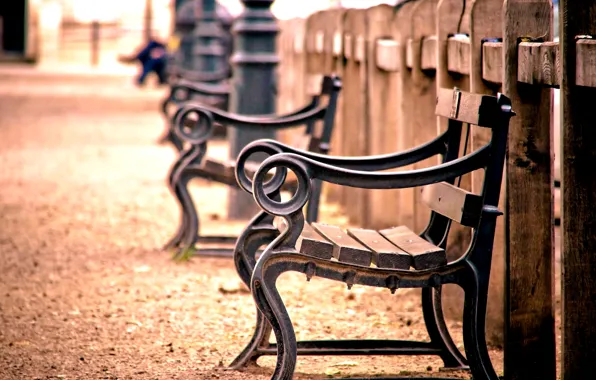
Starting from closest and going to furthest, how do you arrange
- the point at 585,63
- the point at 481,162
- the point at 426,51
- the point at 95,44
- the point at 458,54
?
the point at 585,63 → the point at 481,162 → the point at 458,54 → the point at 426,51 → the point at 95,44

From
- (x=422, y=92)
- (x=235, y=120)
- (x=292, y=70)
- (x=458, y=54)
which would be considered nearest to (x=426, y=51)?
(x=422, y=92)

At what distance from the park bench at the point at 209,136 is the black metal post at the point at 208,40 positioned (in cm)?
765

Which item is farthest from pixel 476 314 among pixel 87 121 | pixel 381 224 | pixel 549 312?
pixel 87 121

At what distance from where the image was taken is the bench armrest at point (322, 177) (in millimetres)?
3822

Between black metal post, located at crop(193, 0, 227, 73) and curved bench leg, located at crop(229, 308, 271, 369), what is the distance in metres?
10.5

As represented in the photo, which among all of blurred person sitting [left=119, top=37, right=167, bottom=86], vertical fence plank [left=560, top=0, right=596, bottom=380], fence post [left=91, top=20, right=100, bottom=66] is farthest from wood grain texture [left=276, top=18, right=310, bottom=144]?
fence post [left=91, top=20, right=100, bottom=66]

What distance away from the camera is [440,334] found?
15.0 ft

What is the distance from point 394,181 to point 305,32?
6.87 m

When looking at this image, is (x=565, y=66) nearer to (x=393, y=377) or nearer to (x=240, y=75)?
(x=393, y=377)

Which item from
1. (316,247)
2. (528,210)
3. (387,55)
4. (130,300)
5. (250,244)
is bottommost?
(130,300)

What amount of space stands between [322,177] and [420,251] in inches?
17.5

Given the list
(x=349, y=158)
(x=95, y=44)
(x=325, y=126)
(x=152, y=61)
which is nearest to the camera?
(x=349, y=158)

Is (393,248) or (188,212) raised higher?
(393,248)

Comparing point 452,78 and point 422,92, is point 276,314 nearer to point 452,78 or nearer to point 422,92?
point 452,78
